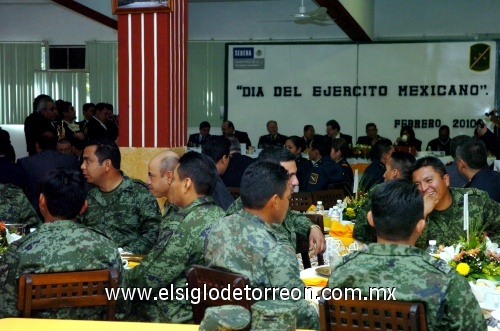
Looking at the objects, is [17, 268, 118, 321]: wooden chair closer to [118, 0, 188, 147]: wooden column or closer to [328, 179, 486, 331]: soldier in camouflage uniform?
[328, 179, 486, 331]: soldier in camouflage uniform

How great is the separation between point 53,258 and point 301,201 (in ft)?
10.4

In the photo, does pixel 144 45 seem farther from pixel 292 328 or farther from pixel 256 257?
pixel 292 328

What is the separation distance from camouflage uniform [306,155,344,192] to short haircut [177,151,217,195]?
4.21 meters

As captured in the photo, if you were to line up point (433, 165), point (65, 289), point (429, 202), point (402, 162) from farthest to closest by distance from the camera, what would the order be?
point (402, 162) → point (433, 165) → point (429, 202) → point (65, 289)

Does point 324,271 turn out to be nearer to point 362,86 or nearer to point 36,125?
point 36,125

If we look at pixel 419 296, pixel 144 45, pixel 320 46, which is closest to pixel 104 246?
pixel 419 296

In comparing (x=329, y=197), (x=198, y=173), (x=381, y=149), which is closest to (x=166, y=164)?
(x=198, y=173)

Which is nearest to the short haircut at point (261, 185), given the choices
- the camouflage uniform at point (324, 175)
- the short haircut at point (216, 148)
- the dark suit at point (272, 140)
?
the short haircut at point (216, 148)

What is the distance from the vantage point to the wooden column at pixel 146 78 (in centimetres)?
655

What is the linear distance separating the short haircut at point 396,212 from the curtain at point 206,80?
1263 cm

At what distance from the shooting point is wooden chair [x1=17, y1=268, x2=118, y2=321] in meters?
2.77

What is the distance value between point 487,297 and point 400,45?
12023mm

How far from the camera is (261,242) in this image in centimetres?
270

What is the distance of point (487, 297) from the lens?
2938mm
